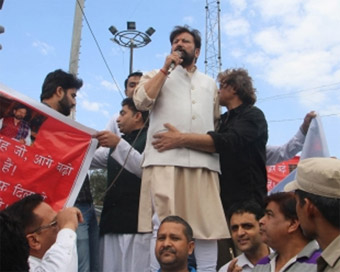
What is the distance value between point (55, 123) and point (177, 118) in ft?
3.09

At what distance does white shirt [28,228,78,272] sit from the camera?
2.52 meters

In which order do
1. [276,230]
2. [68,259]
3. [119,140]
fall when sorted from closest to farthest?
[68,259], [276,230], [119,140]

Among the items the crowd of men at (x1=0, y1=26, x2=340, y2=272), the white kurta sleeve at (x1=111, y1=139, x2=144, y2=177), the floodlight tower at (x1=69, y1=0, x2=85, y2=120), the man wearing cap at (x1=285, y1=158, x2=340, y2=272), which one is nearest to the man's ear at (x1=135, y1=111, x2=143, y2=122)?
the crowd of men at (x1=0, y1=26, x2=340, y2=272)

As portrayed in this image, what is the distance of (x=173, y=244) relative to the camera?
3.49 metres

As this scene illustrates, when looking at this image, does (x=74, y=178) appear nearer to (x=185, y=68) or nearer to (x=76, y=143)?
(x=76, y=143)

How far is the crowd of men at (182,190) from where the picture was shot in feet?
10.3

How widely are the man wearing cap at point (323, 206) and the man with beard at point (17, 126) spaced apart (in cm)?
209

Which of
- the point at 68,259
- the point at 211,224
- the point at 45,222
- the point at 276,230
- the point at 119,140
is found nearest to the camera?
the point at 68,259

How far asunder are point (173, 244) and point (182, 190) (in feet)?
1.47

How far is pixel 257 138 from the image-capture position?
161 inches

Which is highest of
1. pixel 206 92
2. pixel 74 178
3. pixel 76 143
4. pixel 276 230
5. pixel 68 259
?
pixel 206 92

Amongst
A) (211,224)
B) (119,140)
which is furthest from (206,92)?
(211,224)

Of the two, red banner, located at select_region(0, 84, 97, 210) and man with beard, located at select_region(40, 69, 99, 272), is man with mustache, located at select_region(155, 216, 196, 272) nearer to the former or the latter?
red banner, located at select_region(0, 84, 97, 210)

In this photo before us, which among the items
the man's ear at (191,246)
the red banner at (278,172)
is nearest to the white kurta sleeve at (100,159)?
the man's ear at (191,246)
